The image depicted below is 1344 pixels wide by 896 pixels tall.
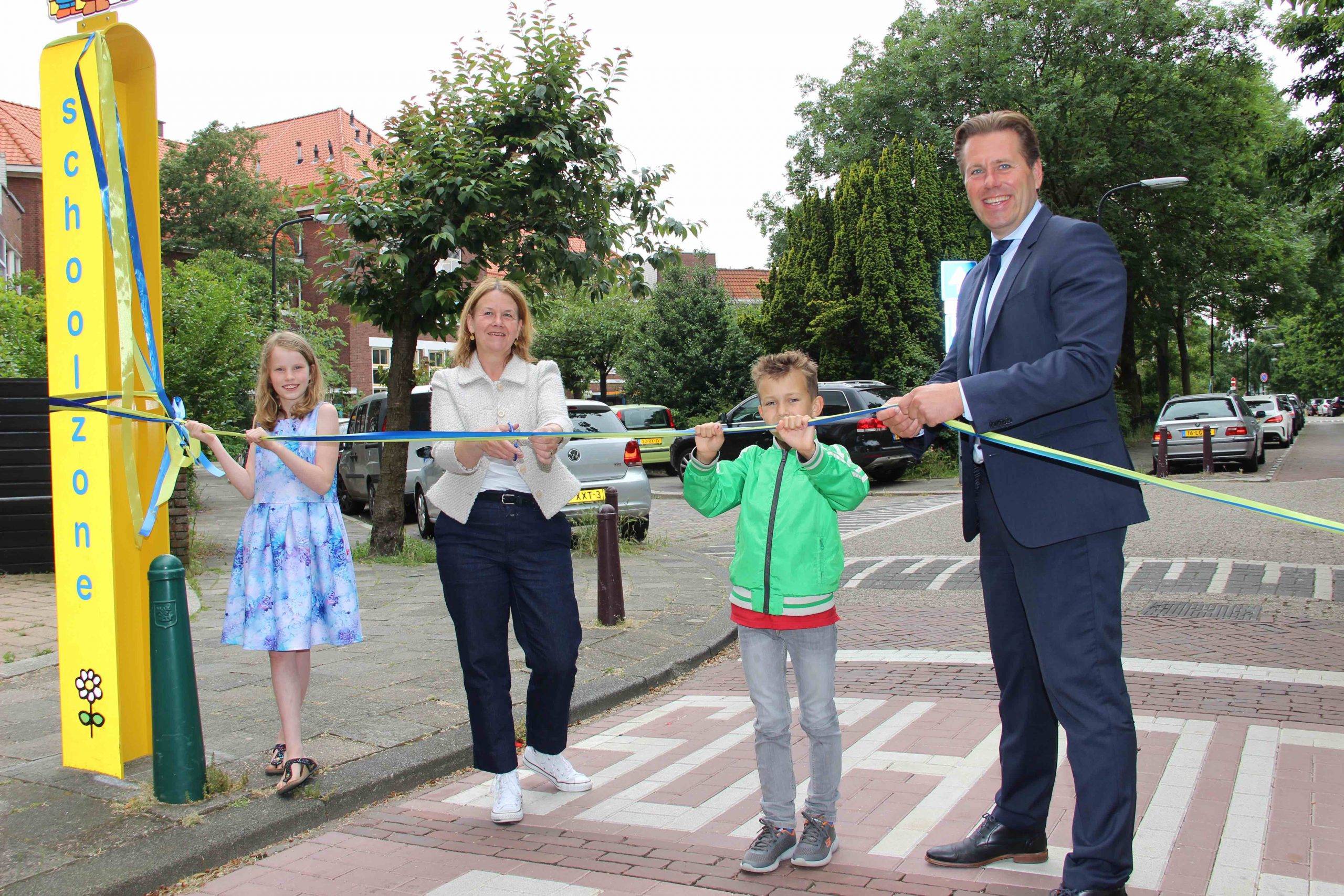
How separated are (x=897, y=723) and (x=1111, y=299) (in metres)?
2.64

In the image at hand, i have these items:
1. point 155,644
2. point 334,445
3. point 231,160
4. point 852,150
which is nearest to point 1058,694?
point 334,445

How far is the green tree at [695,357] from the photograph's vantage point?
A: 98.8 ft

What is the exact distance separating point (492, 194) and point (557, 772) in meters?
6.45

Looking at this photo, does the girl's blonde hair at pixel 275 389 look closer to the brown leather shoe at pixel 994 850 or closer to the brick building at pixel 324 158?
the brown leather shoe at pixel 994 850

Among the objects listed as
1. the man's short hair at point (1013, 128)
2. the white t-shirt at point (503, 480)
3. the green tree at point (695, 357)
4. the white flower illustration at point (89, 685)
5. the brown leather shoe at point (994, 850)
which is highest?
the green tree at point (695, 357)

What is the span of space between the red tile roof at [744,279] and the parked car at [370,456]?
1641 inches

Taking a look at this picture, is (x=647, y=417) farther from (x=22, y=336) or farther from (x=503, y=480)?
(x=503, y=480)

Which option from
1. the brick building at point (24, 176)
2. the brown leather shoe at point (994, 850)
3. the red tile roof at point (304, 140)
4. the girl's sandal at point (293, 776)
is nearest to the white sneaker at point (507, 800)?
the girl's sandal at point (293, 776)

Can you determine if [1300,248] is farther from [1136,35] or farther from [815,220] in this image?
[815,220]

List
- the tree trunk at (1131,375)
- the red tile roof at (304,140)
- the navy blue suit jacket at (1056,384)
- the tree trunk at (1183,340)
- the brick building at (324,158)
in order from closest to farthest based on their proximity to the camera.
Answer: the navy blue suit jacket at (1056,384)
the tree trunk at (1131,375)
the tree trunk at (1183,340)
the brick building at (324,158)
the red tile roof at (304,140)

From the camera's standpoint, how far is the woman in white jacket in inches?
149

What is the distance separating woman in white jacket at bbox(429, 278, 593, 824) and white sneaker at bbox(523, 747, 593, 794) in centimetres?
11

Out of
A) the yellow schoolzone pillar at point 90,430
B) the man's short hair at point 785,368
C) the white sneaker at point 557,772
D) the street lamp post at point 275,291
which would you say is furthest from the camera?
the street lamp post at point 275,291

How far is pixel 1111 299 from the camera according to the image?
109 inches
